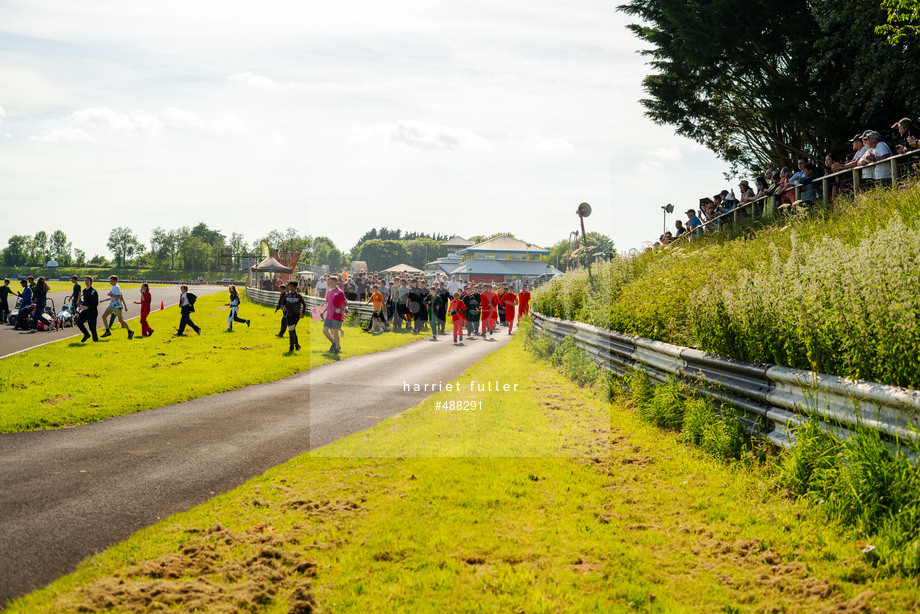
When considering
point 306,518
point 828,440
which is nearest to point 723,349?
point 828,440

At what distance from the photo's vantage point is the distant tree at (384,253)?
197 meters

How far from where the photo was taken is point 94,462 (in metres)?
6.48

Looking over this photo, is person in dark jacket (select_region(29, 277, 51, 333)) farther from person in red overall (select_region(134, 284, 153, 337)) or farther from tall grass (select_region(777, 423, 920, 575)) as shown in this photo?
tall grass (select_region(777, 423, 920, 575))

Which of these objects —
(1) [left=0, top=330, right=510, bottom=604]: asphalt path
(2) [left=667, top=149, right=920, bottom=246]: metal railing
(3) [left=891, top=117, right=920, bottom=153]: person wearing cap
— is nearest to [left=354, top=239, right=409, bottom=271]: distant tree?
(2) [left=667, top=149, right=920, bottom=246]: metal railing

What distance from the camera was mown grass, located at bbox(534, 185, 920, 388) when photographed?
4352mm

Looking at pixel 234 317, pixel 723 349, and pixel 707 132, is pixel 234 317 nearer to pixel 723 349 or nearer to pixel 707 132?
pixel 707 132

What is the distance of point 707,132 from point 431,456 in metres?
22.1

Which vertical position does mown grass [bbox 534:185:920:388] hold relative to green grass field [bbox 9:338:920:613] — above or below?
above

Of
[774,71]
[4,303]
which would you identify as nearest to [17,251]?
[4,303]

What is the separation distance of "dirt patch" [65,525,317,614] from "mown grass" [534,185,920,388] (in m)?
4.08

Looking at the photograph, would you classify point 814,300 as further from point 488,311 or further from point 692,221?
point 488,311

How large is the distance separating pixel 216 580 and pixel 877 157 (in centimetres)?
1274

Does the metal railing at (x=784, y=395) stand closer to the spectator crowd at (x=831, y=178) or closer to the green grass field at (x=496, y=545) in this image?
the green grass field at (x=496, y=545)

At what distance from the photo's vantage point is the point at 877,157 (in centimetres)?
1133
